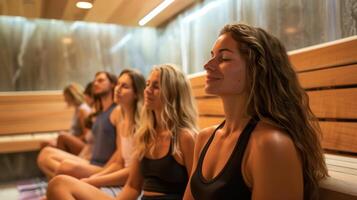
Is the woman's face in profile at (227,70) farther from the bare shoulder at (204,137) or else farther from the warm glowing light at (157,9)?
the warm glowing light at (157,9)

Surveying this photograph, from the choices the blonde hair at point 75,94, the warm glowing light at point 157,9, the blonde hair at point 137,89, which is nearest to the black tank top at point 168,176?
the blonde hair at point 137,89

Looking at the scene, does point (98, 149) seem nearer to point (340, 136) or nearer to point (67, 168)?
point (67, 168)

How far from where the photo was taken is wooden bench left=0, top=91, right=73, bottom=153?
3.70 meters

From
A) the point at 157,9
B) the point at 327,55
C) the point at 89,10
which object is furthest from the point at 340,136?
the point at 89,10

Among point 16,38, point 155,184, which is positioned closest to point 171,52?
point 16,38

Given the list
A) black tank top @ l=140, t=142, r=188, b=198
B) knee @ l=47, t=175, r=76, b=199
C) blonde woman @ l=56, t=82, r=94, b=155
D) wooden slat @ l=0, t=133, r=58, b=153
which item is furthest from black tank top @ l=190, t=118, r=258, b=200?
wooden slat @ l=0, t=133, r=58, b=153

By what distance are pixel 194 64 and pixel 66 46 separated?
1938 millimetres

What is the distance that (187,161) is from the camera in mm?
1525

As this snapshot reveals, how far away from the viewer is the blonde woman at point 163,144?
1.52 meters

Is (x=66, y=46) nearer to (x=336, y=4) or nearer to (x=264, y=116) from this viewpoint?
(x=336, y=4)

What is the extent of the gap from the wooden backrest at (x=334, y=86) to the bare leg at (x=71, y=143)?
234cm

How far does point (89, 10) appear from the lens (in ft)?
8.68

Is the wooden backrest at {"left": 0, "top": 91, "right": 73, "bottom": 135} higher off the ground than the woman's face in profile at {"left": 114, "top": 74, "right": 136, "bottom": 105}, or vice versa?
the woman's face in profile at {"left": 114, "top": 74, "right": 136, "bottom": 105}

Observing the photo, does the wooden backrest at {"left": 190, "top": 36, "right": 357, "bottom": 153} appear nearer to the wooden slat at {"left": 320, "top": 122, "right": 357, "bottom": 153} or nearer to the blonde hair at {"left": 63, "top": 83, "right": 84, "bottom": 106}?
the wooden slat at {"left": 320, "top": 122, "right": 357, "bottom": 153}
